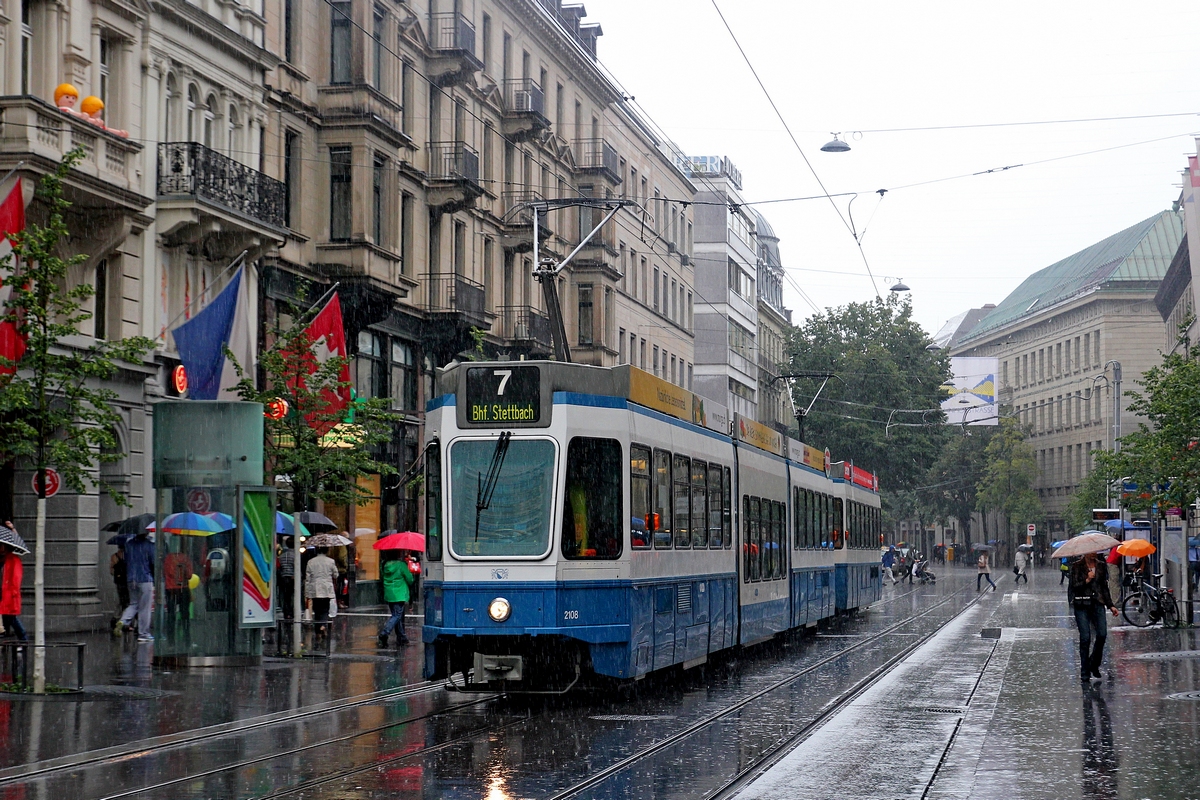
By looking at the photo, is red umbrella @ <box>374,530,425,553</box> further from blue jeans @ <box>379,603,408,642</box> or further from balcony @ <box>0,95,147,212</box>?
balcony @ <box>0,95,147,212</box>

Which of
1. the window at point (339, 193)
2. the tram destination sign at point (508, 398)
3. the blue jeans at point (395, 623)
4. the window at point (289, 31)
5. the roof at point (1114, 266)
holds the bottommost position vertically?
the blue jeans at point (395, 623)

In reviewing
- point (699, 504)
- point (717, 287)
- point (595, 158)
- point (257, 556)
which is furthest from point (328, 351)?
point (717, 287)

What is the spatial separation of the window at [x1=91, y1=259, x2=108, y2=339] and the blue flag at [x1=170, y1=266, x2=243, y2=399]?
1512mm

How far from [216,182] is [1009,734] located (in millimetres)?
19824

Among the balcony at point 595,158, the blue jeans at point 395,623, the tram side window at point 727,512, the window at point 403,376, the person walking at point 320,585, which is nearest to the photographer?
the tram side window at point 727,512

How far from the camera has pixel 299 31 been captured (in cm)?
3403

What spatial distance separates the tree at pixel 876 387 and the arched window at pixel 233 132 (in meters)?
51.2

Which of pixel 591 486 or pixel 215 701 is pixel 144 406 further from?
pixel 591 486

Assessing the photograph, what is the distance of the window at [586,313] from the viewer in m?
53.8

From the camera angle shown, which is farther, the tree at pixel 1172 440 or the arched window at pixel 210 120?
the tree at pixel 1172 440

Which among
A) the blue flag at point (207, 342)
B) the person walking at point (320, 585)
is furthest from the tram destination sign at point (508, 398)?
the blue flag at point (207, 342)

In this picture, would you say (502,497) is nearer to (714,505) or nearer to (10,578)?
(714,505)

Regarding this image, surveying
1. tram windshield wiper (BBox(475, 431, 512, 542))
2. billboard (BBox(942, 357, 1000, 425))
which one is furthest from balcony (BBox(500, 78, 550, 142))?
billboard (BBox(942, 357, 1000, 425))

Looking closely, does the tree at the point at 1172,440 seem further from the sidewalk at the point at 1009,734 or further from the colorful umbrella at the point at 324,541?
the colorful umbrella at the point at 324,541
